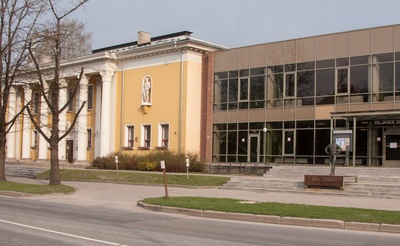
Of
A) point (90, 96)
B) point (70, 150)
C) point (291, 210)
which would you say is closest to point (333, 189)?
point (291, 210)

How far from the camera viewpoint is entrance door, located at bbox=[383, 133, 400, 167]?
100 ft

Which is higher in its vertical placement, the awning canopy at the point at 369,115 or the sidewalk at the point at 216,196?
the awning canopy at the point at 369,115

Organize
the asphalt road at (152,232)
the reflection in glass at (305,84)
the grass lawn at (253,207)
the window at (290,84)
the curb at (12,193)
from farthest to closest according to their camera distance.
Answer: the window at (290,84) → the reflection in glass at (305,84) → the curb at (12,193) → the grass lawn at (253,207) → the asphalt road at (152,232)

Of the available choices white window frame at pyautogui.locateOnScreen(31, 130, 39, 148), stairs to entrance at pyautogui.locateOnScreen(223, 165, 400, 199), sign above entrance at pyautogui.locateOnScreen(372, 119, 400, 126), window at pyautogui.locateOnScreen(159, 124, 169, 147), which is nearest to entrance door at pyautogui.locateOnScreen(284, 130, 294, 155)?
stairs to entrance at pyautogui.locateOnScreen(223, 165, 400, 199)

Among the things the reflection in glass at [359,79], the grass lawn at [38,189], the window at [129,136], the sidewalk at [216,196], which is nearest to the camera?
the sidewalk at [216,196]

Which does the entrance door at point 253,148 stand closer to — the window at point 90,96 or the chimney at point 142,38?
the chimney at point 142,38

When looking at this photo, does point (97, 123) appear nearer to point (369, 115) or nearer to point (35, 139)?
point (35, 139)

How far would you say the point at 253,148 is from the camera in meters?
37.1

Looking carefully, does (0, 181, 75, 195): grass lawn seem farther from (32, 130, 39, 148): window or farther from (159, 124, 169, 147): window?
(32, 130, 39, 148): window

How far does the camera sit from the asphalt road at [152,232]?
10031mm

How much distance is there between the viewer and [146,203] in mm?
17750

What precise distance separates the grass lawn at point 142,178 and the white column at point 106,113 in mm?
8016

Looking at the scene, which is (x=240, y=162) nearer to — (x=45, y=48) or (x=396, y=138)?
(x=396, y=138)

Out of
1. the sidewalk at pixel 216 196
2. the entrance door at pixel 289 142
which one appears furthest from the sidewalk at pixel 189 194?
the entrance door at pixel 289 142
